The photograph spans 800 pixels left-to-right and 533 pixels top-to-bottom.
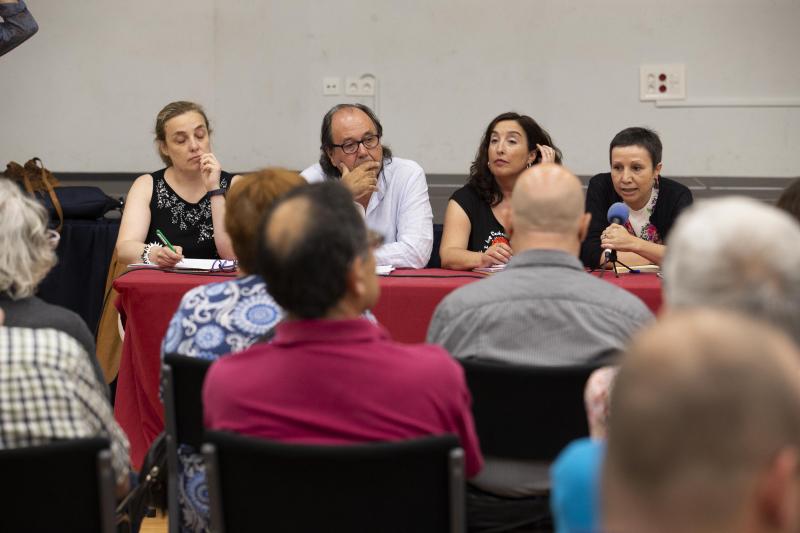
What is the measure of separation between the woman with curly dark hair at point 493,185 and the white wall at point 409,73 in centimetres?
137

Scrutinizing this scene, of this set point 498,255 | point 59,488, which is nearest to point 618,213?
point 498,255

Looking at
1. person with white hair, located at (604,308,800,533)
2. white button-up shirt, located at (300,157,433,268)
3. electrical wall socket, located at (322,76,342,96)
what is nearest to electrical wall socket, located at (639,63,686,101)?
electrical wall socket, located at (322,76,342,96)

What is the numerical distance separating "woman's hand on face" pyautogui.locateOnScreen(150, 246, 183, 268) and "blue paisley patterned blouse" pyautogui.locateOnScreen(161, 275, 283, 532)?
1183 mm

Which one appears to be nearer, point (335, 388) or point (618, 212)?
point (335, 388)

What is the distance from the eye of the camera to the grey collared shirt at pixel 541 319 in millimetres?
2035

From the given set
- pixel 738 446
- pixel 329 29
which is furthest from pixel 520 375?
pixel 329 29

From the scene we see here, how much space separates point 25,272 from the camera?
207 centimetres

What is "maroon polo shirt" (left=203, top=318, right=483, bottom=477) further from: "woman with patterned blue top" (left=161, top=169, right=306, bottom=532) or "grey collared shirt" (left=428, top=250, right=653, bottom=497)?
"woman with patterned blue top" (left=161, top=169, right=306, bottom=532)

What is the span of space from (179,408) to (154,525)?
1355 mm

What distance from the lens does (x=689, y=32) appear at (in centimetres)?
538

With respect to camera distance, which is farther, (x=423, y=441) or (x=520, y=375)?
(x=520, y=375)

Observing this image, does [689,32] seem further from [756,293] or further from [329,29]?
[756,293]

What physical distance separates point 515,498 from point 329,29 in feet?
12.6

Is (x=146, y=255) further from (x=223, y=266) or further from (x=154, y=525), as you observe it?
(x=154, y=525)
